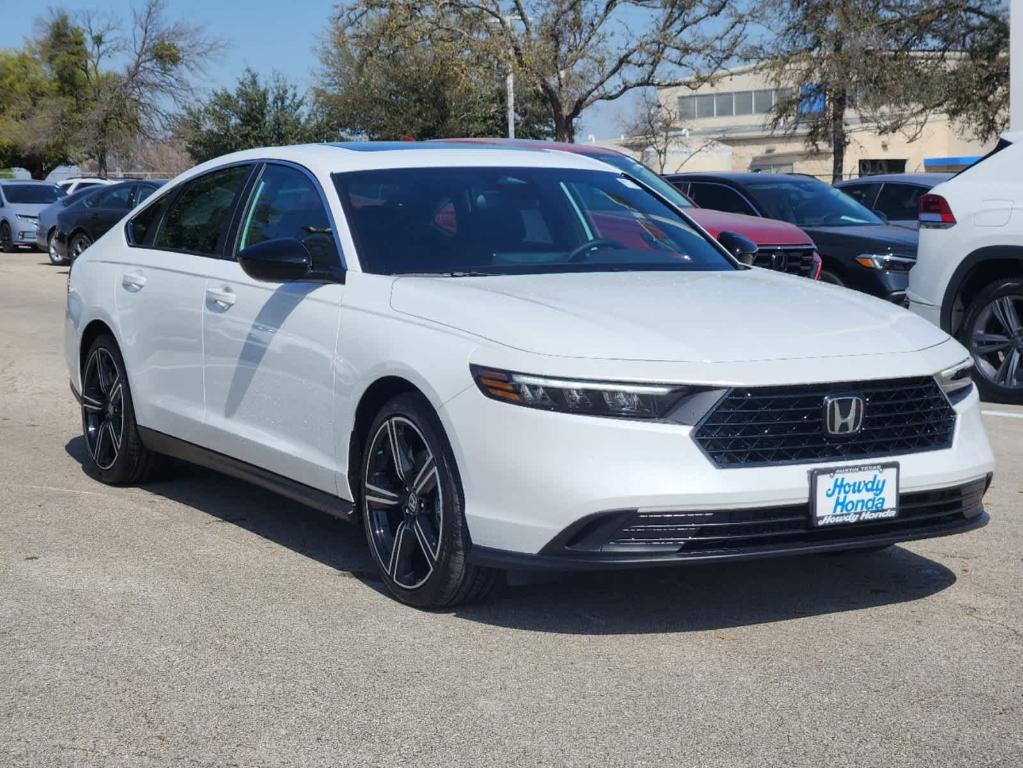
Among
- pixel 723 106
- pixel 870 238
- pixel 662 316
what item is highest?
pixel 723 106

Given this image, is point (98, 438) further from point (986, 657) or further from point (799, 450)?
point (986, 657)

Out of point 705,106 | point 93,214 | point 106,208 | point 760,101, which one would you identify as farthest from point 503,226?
point 705,106

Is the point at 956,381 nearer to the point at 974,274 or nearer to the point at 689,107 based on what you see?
the point at 974,274

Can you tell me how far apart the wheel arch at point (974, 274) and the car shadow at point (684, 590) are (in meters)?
4.46

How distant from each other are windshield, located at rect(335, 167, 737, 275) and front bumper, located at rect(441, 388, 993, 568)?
107cm

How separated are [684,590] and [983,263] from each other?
5561 millimetres

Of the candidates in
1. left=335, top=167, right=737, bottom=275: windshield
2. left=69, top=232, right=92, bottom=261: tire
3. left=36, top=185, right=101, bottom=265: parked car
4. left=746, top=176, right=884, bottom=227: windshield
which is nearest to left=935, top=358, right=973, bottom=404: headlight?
left=335, top=167, right=737, bottom=275: windshield

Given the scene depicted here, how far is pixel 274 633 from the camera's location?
5121mm

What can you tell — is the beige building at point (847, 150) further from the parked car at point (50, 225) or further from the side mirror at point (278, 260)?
the side mirror at point (278, 260)

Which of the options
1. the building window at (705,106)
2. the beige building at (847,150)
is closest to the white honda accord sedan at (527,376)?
the beige building at (847,150)

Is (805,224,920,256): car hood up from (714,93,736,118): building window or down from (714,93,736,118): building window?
down

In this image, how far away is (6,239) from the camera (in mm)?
33469

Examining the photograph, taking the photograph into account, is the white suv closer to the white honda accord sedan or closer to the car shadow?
the white honda accord sedan

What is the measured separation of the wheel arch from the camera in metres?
10.2
